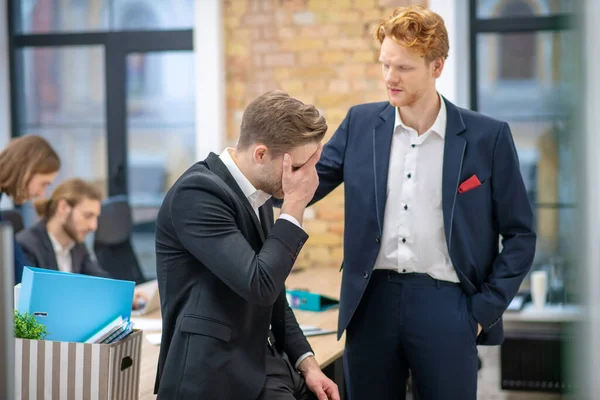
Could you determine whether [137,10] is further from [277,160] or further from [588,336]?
[588,336]

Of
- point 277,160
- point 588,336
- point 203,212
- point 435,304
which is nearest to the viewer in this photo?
point 588,336

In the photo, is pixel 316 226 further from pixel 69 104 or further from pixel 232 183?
pixel 232 183

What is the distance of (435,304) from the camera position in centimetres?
196

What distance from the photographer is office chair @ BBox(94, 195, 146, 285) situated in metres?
4.21

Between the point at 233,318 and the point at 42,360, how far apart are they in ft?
1.38

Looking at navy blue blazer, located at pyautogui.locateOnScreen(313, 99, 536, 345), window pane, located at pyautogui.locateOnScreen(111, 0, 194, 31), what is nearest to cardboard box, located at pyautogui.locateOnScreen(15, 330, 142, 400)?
navy blue blazer, located at pyautogui.locateOnScreen(313, 99, 536, 345)

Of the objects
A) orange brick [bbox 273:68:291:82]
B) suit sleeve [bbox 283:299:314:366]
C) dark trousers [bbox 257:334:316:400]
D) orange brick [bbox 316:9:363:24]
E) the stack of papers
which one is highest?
orange brick [bbox 316:9:363:24]

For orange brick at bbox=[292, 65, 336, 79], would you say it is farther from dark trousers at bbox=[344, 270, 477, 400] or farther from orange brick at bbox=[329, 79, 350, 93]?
dark trousers at bbox=[344, 270, 477, 400]

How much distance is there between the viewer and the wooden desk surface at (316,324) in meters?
2.13

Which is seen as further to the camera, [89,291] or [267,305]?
[89,291]

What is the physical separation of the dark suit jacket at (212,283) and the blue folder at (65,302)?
7.8 inches

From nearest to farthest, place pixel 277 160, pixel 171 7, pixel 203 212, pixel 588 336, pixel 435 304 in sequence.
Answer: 1. pixel 588 336
2. pixel 203 212
3. pixel 277 160
4. pixel 435 304
5. pixel 171 7

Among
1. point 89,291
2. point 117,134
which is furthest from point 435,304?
point 117,134

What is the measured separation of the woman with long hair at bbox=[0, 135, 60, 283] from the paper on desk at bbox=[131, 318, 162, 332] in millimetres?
885
